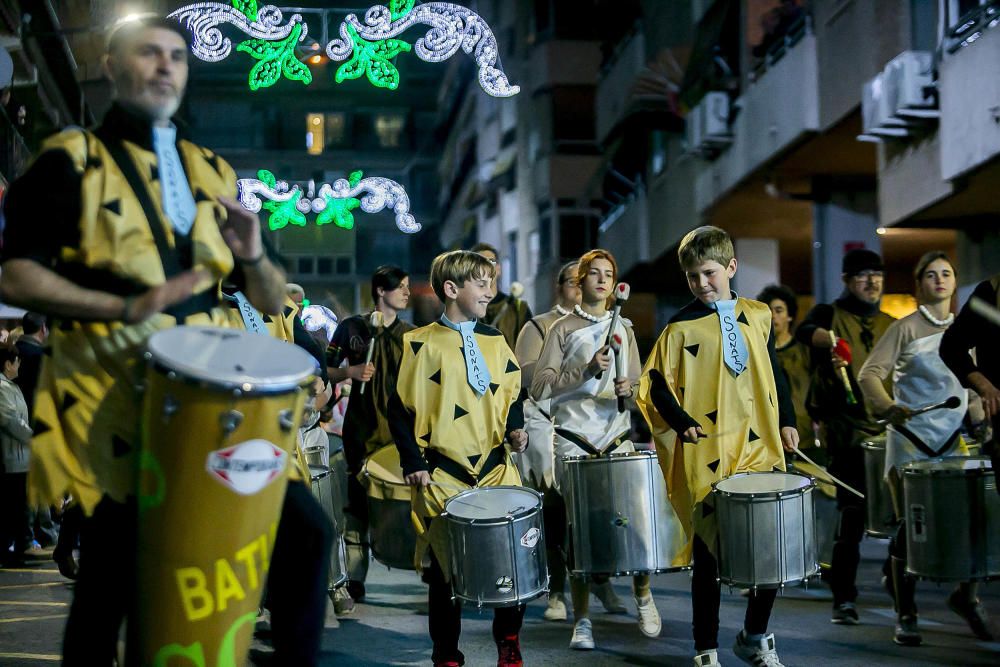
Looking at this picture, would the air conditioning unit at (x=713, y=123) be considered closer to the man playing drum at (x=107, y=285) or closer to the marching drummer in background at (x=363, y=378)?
the marching drummer in background at (x=363, y=378)

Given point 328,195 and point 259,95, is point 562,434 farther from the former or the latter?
point 259,95

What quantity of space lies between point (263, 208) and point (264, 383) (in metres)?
15.6

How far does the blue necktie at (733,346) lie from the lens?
6.88 metres

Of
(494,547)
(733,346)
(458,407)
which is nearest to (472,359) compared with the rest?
(458,407)

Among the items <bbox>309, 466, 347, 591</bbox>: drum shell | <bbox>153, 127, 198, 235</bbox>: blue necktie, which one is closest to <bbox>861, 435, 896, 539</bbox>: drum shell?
<bbox>309, 466, 347, 591</bbox>: drum shell

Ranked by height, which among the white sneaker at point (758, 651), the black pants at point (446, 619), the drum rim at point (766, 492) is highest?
the drum rim at point (766, 492)

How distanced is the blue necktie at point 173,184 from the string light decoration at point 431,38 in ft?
25.7

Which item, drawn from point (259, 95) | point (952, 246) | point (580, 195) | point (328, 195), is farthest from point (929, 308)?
point (259, 95)

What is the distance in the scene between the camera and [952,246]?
75.0 ft

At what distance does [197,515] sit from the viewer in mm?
3484

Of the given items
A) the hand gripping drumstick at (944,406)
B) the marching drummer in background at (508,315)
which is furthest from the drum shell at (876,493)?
the marching drummer in background at (508,315)

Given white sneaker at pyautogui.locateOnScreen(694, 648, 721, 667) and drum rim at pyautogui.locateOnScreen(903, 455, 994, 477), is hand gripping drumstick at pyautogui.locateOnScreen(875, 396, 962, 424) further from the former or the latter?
white sneaker at pyautogui.locateOnScreen(694, 648, 721, 667)

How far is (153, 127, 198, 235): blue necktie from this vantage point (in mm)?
3859

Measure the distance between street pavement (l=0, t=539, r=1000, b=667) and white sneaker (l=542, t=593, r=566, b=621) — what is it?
0.10m
